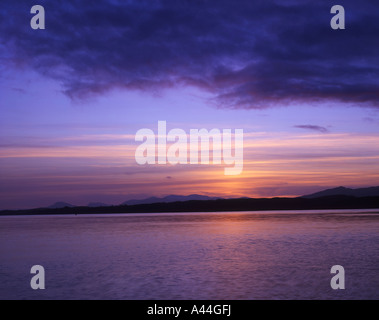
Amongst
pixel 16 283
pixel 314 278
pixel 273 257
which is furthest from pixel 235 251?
pixel 16 283

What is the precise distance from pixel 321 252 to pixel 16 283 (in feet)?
76.8

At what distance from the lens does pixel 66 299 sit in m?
19.4

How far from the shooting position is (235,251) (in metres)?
36.8
